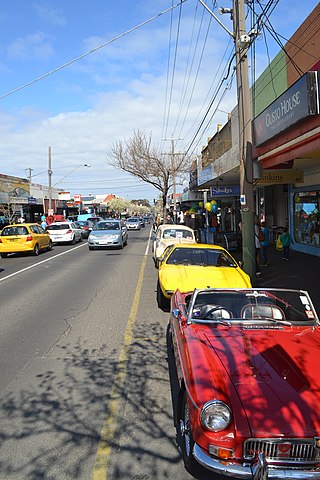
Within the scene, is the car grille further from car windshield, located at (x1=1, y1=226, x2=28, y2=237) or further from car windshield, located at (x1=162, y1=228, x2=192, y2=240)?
car windshield, located at (x1=1, y1=226, x2=28, y2=237)

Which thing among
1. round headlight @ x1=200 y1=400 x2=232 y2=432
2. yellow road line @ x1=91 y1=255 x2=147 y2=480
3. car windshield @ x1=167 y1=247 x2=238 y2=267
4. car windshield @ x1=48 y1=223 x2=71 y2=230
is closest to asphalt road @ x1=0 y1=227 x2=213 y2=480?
yellow road line @ x1=91 y1=255 x2=147 y2=480

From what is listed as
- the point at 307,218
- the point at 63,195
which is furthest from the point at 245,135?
the point at 63,195

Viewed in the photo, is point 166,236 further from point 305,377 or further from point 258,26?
point 305,377

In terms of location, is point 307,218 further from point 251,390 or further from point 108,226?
point 251,390

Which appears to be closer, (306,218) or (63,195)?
(306,218)

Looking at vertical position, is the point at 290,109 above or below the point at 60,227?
above

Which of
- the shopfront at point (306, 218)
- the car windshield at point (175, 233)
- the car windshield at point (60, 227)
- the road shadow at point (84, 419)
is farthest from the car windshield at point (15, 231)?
the road shadow at point (84, 419)

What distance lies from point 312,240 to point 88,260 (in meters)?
9.21

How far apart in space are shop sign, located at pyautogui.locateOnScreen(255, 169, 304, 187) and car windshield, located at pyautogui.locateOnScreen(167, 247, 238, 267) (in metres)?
6.94

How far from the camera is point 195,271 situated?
879 centimetres

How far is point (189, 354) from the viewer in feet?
13.0

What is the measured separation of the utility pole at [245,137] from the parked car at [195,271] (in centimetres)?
202

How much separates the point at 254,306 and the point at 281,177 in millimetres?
12227

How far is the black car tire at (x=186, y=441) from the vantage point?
10.7ft
